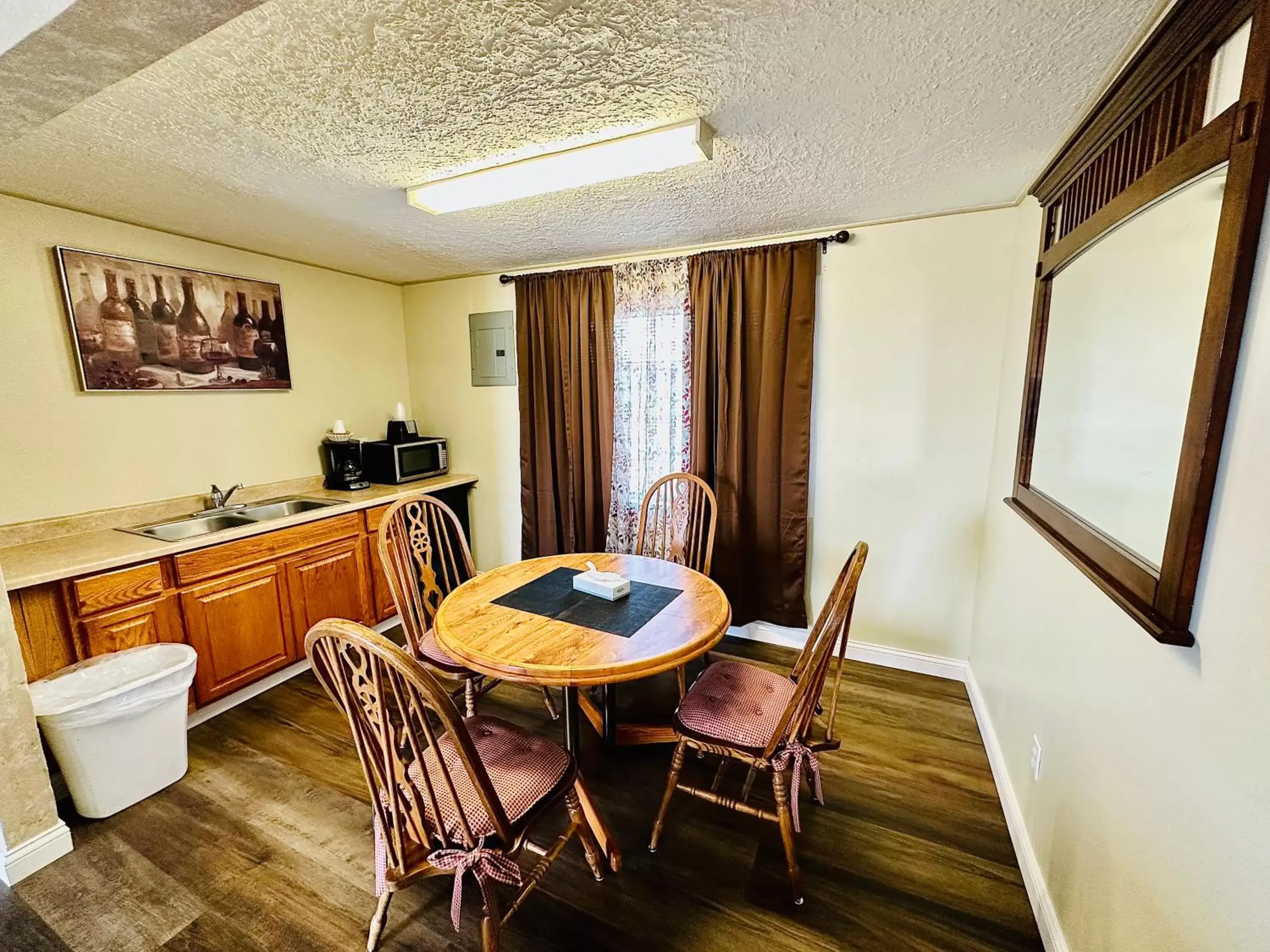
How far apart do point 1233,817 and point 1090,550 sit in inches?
26.0

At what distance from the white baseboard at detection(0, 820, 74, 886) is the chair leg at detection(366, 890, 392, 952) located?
1.17 meters

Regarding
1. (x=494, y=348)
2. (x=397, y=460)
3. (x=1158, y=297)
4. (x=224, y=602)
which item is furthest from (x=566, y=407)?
(x=1158, y=297)

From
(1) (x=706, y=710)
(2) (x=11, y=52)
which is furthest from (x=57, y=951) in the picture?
(2) (x=11, y=52)

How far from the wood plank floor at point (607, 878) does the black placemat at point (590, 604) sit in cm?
73

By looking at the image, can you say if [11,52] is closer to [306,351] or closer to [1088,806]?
[306,351]

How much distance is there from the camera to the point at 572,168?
5.73ft

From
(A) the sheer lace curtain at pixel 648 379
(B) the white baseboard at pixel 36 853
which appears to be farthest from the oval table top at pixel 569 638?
(B) the white baseboard at pixel 36 853

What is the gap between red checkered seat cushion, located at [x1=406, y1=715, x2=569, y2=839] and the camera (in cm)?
122

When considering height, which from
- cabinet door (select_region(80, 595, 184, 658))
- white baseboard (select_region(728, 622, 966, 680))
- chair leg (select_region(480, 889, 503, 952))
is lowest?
white baseboard (select_region(728, 622, 966, 680))

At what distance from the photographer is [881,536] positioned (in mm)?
2658

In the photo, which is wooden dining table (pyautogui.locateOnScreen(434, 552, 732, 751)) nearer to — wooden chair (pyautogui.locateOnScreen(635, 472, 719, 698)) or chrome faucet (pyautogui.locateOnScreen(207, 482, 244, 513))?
wooden chair (pyautogui.locateOnScreen(635, 472, 719, 698))

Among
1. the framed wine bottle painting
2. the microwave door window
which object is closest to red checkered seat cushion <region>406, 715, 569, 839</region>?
the microwave door window

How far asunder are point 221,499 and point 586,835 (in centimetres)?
257

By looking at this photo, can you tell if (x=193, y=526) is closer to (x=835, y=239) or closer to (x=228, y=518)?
(x=228, y=518)
